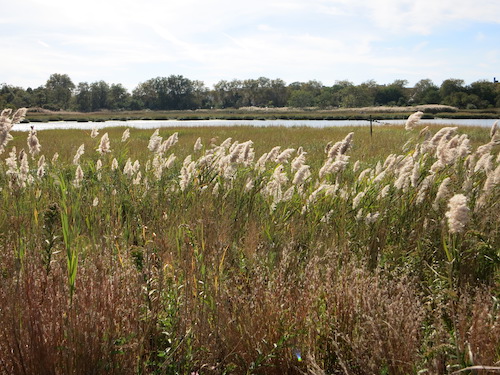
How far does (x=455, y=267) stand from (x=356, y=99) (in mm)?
115774

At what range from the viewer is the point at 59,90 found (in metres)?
115

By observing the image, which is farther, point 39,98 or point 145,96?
point 145,96

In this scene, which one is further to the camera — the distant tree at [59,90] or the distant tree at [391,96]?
the distant tree at [391,96]

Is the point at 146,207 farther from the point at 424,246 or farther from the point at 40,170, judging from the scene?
the point at 424,246

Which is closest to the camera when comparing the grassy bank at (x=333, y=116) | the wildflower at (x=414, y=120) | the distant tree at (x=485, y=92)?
the wildflower at (x=414, y=120)

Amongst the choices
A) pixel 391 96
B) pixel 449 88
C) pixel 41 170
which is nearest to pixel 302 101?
pixel 391 96

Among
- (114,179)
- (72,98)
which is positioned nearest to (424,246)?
(114,179)

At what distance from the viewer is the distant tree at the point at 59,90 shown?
110519 mm

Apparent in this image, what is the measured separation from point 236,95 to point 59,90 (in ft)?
168

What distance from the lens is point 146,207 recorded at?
523 centimetres

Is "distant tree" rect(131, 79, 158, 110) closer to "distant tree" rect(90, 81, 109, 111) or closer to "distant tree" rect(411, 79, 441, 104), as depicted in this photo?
"distant tree" rect(90, 81, 109, 111)

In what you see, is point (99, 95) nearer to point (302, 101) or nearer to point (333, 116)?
point (302, 101)

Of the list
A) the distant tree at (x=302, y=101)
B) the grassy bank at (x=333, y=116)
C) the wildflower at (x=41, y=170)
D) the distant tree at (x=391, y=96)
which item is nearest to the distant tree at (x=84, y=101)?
the grassy bank at (x=333, y=116)

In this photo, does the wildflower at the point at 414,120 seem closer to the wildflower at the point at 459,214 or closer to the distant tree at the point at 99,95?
the wildflower at the point at 459,214
